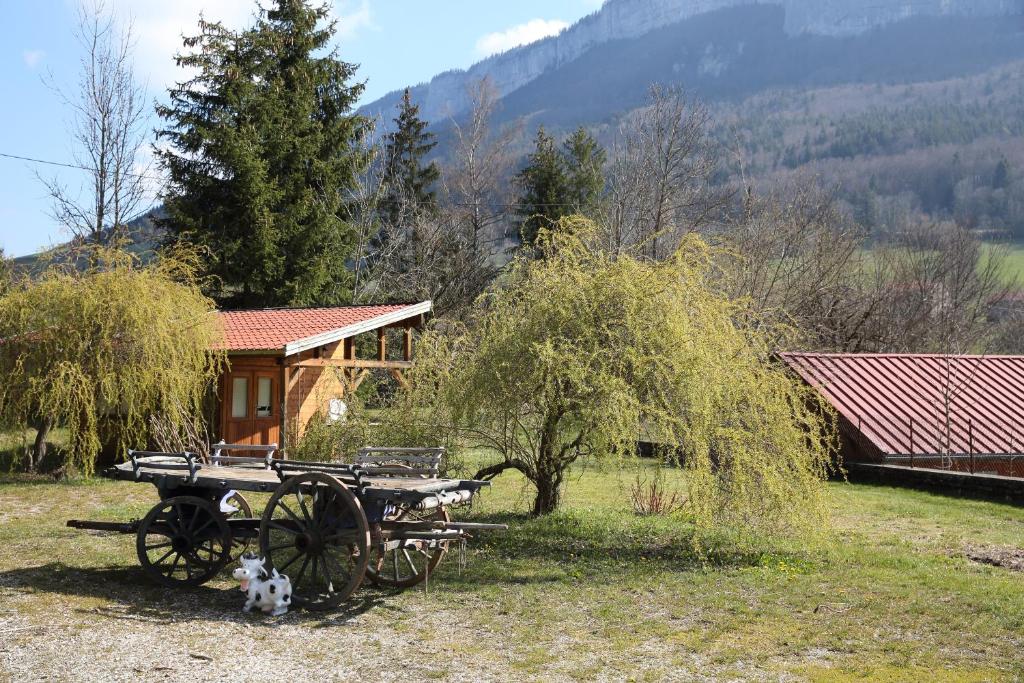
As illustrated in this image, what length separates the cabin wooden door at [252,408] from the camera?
2005 centimetres

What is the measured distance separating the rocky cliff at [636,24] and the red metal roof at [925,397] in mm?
119846

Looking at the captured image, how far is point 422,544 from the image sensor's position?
8484 millimetres

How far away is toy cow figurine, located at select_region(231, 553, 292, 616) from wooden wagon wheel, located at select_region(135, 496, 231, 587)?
2.26ft

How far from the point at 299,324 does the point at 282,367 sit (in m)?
2.04

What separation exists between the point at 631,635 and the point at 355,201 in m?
28.6

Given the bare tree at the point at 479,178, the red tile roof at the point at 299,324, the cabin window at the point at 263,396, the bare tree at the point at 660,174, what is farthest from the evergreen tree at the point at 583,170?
the cabin window at the point at 263,396

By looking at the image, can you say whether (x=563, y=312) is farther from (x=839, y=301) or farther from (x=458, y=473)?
Answer: (x=839, y=301)

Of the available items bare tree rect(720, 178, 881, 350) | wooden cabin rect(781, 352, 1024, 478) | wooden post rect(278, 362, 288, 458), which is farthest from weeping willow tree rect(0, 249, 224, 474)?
bare tree rect(720, 178, 881, 350)

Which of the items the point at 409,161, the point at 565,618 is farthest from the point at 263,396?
the point at 409,161

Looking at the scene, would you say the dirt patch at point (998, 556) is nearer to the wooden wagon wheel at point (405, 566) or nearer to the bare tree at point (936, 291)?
the wooden wagon wheel at point (405, 566)

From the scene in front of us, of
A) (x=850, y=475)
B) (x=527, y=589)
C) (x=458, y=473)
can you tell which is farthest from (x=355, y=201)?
(x=527, y=589)

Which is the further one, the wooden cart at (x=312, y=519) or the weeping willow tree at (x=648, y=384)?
the weeping willow tree at (x=648, y=384)

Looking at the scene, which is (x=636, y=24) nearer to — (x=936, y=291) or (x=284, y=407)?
(x=936, y=291)

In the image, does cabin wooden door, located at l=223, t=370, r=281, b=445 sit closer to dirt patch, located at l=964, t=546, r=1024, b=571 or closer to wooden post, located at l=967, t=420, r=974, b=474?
dirt patch, located at l=964, t=546, r=1024, b=571
